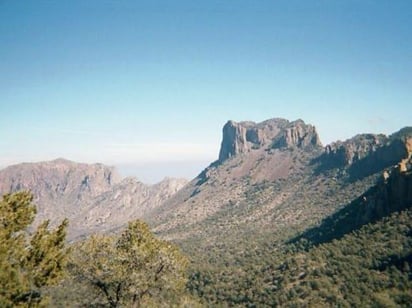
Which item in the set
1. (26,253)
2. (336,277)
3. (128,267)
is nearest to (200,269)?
(336,277)

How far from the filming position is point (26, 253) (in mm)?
24000

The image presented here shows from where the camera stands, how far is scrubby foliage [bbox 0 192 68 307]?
2250 centimetres

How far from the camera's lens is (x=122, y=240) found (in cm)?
2909

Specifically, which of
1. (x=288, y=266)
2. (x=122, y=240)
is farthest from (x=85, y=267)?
(x=288, y=266)

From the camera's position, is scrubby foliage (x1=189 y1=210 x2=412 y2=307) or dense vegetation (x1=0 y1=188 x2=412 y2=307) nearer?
dense vegetation (x1=0 y1=188 x2=412 y2=307)

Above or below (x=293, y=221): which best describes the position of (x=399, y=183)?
above

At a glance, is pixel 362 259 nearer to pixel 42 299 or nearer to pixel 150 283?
pixel 150 283

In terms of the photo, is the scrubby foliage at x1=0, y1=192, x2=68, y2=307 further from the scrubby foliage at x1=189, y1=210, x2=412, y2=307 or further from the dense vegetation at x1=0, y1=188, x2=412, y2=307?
the scrubby foliage at x1=189, y1=210, x2=412, y2=307

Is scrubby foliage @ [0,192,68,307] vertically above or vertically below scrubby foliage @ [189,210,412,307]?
above

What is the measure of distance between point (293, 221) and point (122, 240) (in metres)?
158

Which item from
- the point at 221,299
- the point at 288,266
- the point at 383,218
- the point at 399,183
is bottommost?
the point at 221,299

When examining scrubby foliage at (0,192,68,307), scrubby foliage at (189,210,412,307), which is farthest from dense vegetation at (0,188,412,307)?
scrubby foliage at (189,210,412,307)

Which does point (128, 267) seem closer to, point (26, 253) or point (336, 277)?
point (26, 253)

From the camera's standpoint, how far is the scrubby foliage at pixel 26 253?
2250cm
